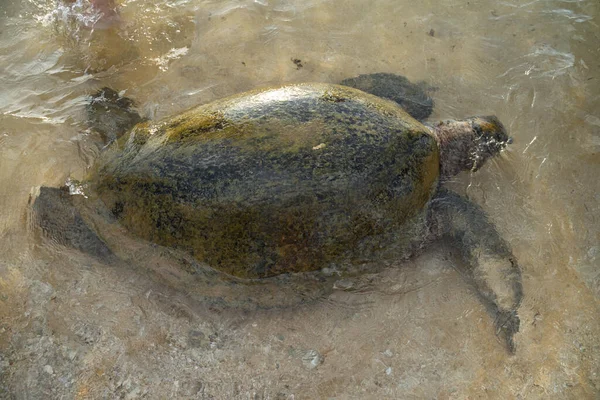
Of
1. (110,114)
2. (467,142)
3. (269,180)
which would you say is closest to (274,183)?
(269,180)

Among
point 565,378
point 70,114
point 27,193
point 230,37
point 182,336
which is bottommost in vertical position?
point 565,378

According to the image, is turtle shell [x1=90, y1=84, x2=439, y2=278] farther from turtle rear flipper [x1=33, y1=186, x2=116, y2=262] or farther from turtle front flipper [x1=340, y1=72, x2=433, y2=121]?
turtle front flipper [x1=340, y1=72, x2=433, y2=121]

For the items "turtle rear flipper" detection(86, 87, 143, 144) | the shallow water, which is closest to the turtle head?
the shallow water

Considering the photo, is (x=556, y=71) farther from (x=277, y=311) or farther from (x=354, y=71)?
(x=277, y=311)

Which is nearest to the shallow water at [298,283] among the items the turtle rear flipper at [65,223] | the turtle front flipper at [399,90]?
the turtle rear flipper at [65,223]

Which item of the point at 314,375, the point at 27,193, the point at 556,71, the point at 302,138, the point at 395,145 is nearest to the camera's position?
the point at 302,138

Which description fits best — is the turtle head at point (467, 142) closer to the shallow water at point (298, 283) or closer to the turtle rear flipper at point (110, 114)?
the shallow water at point (298, 283)

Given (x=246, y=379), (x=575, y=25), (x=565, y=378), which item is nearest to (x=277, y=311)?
(x=246, y=379)

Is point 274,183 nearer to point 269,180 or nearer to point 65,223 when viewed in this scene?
point 269,180
